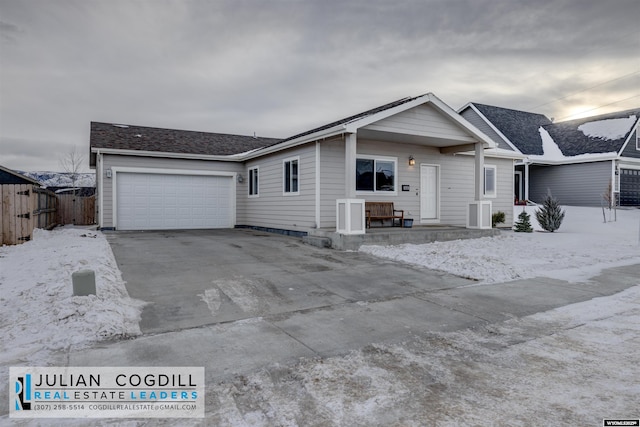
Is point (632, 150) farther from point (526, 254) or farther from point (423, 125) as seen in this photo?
point (526, 254)

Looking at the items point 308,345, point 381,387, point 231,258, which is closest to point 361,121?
point 231,258

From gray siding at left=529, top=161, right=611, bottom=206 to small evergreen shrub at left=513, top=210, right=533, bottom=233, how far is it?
18.6 ft

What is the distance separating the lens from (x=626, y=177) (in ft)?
65.5

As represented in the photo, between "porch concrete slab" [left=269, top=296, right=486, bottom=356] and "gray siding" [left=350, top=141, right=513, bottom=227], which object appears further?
"gray siding" [left=350, top=141, right=513, bottom=227]

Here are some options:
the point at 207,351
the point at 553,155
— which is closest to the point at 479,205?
the point at 207,351

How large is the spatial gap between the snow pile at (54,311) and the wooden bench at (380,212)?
750 cm

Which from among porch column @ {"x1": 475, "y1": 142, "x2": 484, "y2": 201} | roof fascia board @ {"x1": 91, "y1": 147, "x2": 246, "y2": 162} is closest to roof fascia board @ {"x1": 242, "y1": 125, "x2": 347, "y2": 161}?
roof fascia board @ {"x1": 91, "y1": 147, "x2": 246, "y2": 162}

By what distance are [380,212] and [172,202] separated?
8291 mm

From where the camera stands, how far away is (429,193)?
13.7 metres

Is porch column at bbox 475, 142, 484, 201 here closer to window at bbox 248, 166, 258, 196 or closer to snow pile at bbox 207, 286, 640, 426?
window at bbox 248, 166, 258, 196

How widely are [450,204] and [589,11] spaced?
773 centimetres

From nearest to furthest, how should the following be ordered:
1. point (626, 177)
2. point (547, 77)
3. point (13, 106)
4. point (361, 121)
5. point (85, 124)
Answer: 1. point (361, 121)
2. point (13, 106)
3. point (547, 77)
4. point (626, 177)
5. point (85, 124)

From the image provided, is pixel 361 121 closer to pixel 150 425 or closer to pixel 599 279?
pixel 599 279

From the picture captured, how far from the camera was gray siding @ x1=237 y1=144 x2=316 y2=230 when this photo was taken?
1159 centimetres
